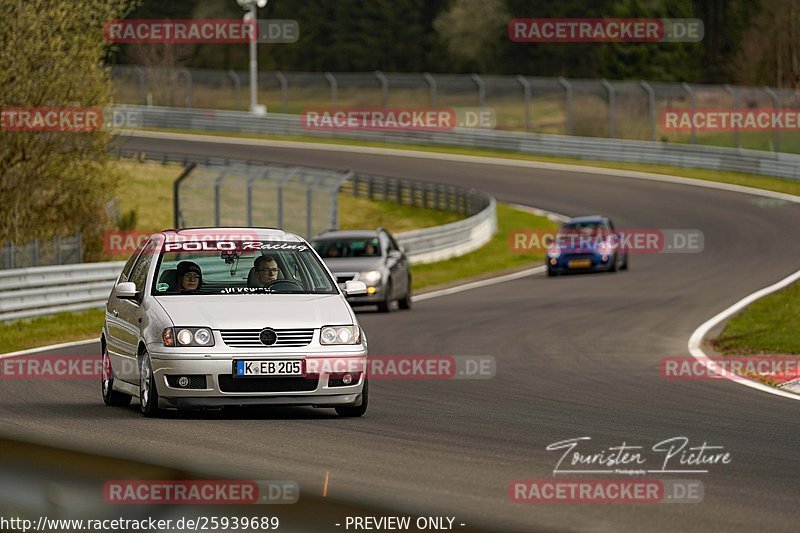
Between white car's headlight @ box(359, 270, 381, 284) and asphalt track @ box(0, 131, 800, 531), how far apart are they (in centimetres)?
68

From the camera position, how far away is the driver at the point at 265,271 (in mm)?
11383

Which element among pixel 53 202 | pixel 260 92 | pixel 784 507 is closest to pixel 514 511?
pixel 784 507

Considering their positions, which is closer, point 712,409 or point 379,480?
point 379,480

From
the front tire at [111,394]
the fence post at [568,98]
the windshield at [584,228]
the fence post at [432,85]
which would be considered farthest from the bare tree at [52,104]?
the fence post at [432,85]

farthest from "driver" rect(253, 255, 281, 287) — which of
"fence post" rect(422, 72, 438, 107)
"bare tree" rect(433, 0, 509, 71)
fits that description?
"bare tree" rect(433, 0, 509, 71)

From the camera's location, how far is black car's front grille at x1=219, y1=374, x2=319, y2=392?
10414 millimetres

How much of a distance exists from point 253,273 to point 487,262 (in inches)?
1035

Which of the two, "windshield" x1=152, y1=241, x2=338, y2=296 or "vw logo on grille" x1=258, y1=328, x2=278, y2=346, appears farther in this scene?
"windshield" x1=152, y1=241, x2=338, y2=296

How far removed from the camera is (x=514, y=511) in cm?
680

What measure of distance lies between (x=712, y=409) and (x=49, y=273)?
1366 centimetres

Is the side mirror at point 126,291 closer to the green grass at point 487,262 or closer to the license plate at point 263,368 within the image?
the license plate at point 263,368

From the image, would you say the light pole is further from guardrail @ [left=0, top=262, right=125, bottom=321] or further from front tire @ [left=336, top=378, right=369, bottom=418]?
front tire @ [left=336, top=378, right=369, bottom=418]

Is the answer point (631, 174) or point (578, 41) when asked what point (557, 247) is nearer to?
point (631, 174)

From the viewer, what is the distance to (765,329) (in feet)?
66.4
